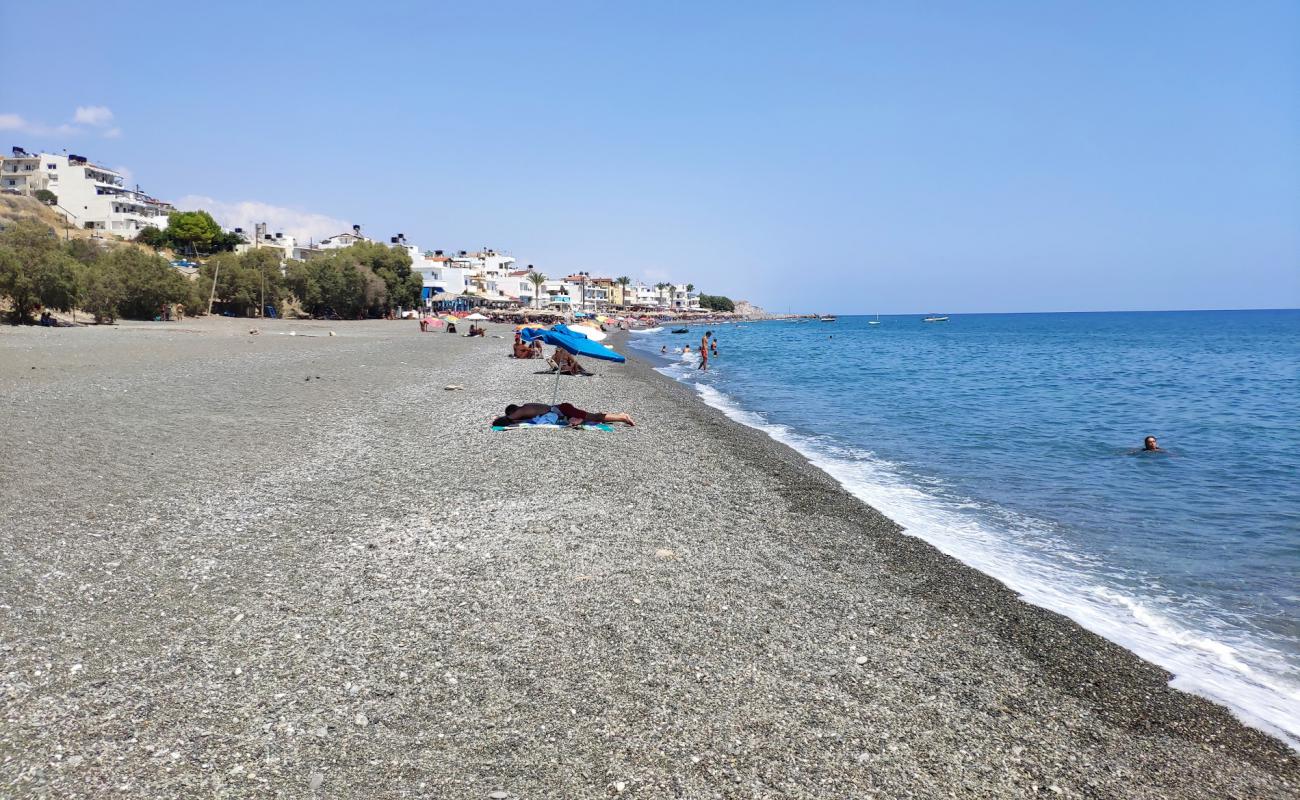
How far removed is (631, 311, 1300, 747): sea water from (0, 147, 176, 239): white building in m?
102

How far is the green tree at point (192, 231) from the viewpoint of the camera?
9062cm

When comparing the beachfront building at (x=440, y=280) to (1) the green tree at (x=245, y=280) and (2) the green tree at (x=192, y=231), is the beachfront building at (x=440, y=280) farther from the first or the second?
(1) the green tree at (x=245, y=280)

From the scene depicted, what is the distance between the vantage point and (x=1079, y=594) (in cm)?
798

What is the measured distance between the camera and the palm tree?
474ft

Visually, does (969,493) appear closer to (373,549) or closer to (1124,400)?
(373,549)

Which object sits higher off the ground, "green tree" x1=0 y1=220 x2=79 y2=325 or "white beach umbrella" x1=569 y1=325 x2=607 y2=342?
"green tree" x1=0 y1=220 x2=79 y2=325

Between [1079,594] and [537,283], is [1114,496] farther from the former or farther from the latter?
[537,283]

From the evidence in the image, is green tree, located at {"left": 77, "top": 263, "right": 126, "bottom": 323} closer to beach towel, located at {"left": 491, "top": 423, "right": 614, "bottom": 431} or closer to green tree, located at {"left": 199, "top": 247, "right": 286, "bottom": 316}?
green tree, located at {"left": 199, "top": 247, "right": 286, "bottom": 316}

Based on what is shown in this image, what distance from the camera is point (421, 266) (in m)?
108

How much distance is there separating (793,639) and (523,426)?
10404 millimetres

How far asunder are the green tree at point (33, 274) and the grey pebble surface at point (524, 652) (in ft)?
126

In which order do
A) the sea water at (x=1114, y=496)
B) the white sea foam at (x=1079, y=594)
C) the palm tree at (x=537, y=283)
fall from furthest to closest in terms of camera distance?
the palm tree at (x=537, y=283) → the sea water at (x=1114, y=496) → the white sea foam at (x=1079, y=594)

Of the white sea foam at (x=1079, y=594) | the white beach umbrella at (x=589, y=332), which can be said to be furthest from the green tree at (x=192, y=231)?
the white sea foam at (x=1079, y=594)

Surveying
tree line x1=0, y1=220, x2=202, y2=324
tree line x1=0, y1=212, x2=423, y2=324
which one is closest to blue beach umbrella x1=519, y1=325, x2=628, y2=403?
tree line x1=0, y1=220, x2=202, y2=324
